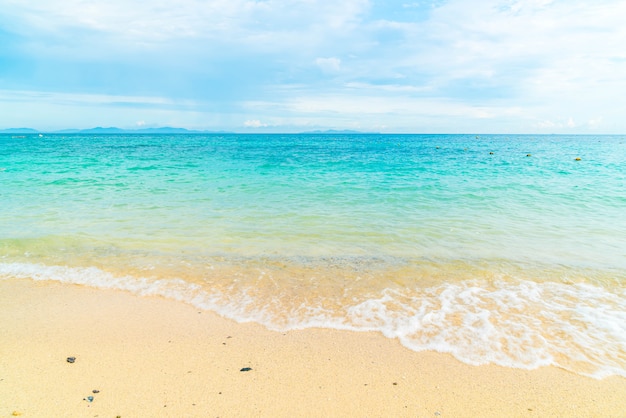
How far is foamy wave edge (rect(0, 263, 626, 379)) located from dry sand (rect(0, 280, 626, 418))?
20cm

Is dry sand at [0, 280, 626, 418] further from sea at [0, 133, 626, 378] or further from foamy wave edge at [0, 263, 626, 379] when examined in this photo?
sea at [0, 133, 626, 378]

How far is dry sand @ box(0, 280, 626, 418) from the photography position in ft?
11.3

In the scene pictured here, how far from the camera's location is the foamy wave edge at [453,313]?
4297 millimetres

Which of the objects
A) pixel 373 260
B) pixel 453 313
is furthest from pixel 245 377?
pixel 373 260

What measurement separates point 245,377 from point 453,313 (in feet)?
10.5

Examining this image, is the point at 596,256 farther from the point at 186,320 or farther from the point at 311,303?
the point at 186,320

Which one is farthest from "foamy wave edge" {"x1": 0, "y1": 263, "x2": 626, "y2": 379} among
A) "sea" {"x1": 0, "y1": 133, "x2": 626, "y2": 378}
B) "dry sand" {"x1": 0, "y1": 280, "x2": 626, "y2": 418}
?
"dry sand" {"x1": 0, "y1": 280, "x2": 626, "y2": 418}

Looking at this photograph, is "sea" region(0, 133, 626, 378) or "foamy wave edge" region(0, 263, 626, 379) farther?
"sea" region(0, 133, 626, 378)

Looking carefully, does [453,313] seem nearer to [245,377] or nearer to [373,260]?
[373,260]

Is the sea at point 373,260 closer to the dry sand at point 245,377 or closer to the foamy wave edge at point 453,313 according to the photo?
the foamy wave edge at point 453,313

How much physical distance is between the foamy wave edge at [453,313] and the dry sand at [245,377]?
0.65ft

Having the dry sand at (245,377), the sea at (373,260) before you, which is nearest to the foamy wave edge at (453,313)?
the sea at (373,260)

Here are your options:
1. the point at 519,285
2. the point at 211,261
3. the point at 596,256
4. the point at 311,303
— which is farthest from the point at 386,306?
the point at 596,256

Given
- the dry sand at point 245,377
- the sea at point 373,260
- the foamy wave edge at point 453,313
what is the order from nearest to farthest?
1. the dry sand at point 245,377
2. the foamy wave edge at point 453,313
3. the sea at point 373,260
